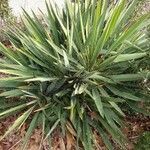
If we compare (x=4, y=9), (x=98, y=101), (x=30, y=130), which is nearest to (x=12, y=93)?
(x=30, y=130)

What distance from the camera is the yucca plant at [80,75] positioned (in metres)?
5.47

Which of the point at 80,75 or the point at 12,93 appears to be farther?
the point at 12,93

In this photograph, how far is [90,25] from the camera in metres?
5.86

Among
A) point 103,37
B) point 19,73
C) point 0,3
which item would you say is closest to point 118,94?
point 103,37

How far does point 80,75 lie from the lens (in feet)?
18.1

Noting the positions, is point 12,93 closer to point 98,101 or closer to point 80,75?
point 80,75

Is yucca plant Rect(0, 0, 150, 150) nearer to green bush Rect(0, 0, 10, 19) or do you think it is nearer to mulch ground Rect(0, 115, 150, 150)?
mulch ground Rect(0, 115, 150, 150)

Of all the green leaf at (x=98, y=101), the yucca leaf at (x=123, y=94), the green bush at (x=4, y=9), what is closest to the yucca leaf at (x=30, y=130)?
the green leaf at (x=98, y=101)

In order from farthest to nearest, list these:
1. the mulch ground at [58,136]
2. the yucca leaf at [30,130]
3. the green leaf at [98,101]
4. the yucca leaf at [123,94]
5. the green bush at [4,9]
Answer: the green bush at [4,9], the mulch ground at [58,136], the yucca leaf at [123,94], the yucca leaf at [30,130], the green leaf at [98,101]

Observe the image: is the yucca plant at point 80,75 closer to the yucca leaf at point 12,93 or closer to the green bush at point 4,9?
the yucca leaf at point 12,93

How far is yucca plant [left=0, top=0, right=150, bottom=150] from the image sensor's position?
5469 millimetres

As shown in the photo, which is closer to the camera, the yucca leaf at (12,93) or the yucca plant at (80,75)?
the yucca plant at (80,75)

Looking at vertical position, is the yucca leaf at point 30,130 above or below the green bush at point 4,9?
below

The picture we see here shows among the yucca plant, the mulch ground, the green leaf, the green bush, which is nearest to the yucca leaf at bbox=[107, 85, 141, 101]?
the yucca plant
